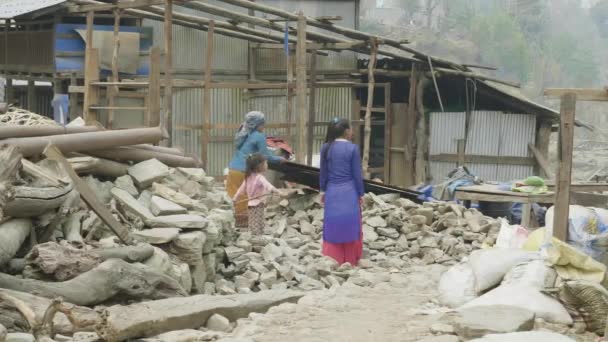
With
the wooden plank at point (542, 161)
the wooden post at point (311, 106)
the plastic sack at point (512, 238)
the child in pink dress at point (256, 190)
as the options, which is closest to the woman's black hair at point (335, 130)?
the child in pink dress at point (256, 190)

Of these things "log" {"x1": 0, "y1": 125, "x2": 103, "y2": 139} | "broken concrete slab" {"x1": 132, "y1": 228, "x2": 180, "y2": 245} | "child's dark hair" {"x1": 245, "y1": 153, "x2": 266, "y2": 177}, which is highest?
"log" {"x1": 0, "y1": 125, "x2": 103, "y2": 139}

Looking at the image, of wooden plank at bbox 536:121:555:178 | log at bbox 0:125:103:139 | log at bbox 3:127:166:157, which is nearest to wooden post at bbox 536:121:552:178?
wooden plank at bbox 536:121:555:178

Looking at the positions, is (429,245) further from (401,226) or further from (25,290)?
(25,290)

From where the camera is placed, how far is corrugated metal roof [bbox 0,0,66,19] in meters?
13.4

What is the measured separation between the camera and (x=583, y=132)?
1367 inches

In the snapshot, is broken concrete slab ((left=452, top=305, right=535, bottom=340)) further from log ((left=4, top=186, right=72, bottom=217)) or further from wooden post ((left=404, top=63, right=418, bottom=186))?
wooden post ((left=404, top=63, right=418, bottom=186))

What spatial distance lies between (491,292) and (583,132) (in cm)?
3083

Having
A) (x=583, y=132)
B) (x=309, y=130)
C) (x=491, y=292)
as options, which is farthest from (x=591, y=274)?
(x=583, y=132)

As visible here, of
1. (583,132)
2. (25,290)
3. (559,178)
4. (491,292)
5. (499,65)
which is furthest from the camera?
(499,65)

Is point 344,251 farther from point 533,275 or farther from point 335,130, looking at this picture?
point 533,275

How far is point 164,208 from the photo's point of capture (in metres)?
7.25

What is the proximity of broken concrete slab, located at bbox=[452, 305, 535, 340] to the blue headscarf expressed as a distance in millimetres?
5726

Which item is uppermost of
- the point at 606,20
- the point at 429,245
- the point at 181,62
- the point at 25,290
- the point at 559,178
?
the point at 606,20

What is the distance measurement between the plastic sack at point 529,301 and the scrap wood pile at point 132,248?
1.57 m
